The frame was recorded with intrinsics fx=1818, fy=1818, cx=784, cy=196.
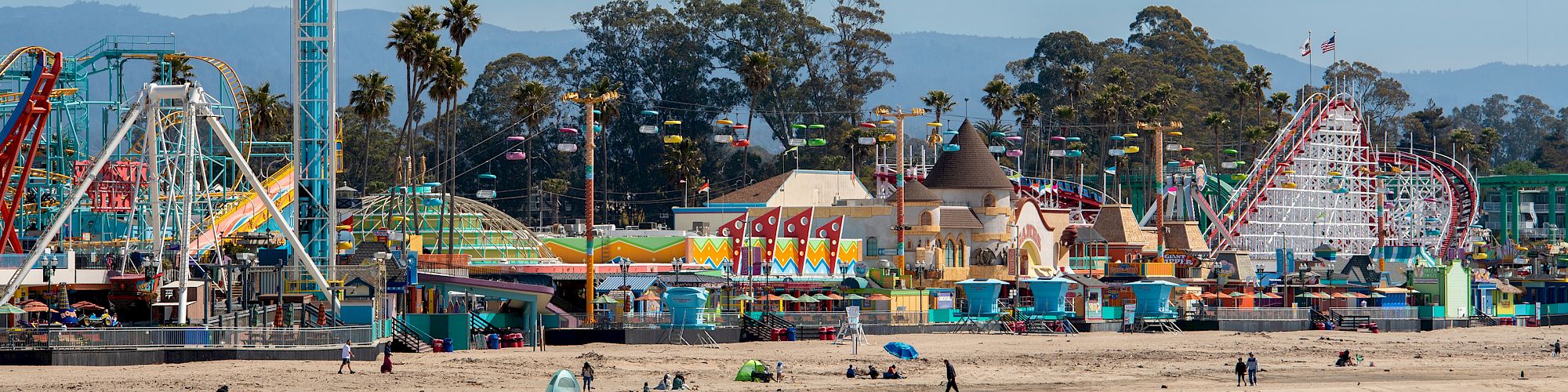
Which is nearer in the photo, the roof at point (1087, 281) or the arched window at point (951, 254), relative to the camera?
the roof at point (1087, 281)

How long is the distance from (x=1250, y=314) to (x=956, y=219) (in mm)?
14121

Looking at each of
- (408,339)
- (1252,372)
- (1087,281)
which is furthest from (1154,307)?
(408,339)

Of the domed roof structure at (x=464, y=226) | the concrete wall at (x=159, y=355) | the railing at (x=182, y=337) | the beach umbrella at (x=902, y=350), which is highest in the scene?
the domed roof structure at (x=464, y=226)

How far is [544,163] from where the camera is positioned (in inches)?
5017

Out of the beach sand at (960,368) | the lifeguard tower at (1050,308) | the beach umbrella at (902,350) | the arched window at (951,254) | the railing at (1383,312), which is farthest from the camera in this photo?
the arched window at (951,254)

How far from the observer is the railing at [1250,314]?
64.1 metres

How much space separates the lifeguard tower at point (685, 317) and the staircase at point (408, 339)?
756 cm

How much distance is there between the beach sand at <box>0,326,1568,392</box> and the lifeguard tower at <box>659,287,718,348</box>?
4.84ft

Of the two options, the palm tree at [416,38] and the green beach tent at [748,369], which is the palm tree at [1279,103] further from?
the green beach tent at [748,369]

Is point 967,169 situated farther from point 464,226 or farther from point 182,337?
point 182,337

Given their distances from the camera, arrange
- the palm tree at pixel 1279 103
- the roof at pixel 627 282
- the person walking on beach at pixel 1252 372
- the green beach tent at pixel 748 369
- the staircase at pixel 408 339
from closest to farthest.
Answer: the green beach tent at pixel 748 369, the person walking on beach at pixel 1252 372, the staircase at pixel 408 339, the roof at pixel 627 282, the palm tree at pixel 1279 103

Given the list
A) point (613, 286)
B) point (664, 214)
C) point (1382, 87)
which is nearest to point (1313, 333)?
point (613, 286)

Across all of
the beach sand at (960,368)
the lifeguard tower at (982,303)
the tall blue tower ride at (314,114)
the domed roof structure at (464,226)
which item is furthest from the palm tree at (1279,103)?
the tall blue tower ride at (314,114)

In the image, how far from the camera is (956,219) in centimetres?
7438
